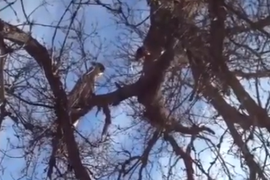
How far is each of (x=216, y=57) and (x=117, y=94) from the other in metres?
1.93

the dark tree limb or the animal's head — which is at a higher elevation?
the animal's head

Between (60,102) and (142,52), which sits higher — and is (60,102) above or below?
below

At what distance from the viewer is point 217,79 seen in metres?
4.45

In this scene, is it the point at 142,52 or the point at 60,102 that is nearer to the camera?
the point at 60,102

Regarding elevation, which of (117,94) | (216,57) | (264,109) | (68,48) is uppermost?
(117,94)

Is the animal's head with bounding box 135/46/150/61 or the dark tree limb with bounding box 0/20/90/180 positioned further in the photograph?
the animal's head with bounding box 135/46/150/61

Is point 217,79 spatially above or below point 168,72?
below

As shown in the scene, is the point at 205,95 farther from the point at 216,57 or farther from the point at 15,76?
the point at 15,76

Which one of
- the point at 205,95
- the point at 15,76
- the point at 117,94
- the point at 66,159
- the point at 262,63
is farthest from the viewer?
the point at 117,94

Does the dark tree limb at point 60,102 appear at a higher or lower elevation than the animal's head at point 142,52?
lower

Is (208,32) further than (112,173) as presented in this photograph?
No

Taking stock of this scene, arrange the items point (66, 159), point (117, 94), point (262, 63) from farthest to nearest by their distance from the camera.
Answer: point (117, 94) → point (66, 159) → point (262, 63)

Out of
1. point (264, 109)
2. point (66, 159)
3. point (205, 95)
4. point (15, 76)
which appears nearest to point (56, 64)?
point (15, 76)

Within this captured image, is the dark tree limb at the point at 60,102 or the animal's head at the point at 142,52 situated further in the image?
the animal's head at the point at 142,52
